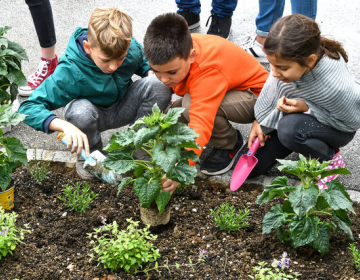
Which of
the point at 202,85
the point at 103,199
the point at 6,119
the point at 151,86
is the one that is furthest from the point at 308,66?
the point at 6,119

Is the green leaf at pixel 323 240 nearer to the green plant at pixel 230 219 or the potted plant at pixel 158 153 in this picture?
the green plant at pixel 230 219

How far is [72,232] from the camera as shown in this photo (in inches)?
113

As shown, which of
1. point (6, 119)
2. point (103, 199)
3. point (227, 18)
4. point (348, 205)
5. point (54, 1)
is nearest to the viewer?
point (348, 205)

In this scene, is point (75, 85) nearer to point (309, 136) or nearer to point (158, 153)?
point (158, 153)

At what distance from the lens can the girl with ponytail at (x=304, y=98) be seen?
2895 millimetres

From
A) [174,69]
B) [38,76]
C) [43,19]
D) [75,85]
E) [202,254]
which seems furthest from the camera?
[38,76]

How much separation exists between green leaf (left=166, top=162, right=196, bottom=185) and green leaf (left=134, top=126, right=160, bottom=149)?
21 centimetres

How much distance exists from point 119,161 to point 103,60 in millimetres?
851

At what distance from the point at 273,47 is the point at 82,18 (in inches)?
128

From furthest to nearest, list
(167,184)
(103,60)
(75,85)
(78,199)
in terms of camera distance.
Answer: (75,85), (103,60), (78,199), (167,184)

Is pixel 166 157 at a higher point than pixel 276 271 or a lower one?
higher

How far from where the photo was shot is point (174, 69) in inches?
123

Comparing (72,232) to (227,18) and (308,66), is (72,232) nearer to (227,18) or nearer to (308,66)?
(308,66)

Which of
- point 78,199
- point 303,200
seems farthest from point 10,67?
point 303,200
